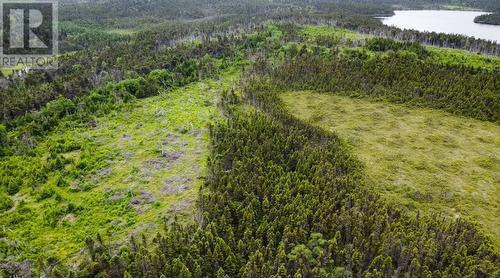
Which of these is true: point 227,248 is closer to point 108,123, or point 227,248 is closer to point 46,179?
point 46,179

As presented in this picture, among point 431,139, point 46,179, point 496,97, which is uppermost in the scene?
point 496,97

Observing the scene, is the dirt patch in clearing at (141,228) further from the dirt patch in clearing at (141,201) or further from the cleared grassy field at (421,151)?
the cleared grassy field at (421,151)

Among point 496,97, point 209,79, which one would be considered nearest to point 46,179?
point 209,79

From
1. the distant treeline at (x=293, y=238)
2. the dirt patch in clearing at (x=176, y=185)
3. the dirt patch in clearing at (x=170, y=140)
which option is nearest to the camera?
the distant treeline at (x=293, y=238)

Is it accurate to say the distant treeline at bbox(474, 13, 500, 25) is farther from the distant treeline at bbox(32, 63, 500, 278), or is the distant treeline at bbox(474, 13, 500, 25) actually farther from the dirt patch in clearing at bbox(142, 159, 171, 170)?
the dirt patch in clearing at bbox(142, 159, 171, 170)

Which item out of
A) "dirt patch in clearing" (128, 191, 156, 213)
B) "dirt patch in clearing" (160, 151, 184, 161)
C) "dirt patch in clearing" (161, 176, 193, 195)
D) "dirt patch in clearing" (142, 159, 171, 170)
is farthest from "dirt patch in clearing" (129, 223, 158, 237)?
"dirt patch in clearing" (160, 151, 184, 161)

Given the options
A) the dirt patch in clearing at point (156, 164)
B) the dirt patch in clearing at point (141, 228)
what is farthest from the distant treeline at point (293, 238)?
the dirt patch in clearing at point (156, 164)
